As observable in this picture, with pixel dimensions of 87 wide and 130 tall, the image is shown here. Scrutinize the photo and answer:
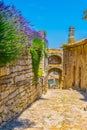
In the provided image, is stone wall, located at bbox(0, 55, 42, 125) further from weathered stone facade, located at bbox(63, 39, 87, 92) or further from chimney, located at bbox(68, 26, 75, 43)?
chimney, located at bbox(68, 26, 75, 43)

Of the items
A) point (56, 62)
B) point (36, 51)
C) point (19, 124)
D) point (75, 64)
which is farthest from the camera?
point (56, 62)

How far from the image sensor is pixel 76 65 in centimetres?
2144

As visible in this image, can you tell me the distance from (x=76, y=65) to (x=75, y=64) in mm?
373

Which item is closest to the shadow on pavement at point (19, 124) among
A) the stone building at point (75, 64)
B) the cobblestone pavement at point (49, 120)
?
the cobblestone pavement at point (49, 120)

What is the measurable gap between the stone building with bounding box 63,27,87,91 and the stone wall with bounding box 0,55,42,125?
9.51 m

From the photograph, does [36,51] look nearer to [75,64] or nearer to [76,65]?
[76,65]

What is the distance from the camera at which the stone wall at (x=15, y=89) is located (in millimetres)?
5730

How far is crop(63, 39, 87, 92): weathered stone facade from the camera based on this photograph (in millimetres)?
18628

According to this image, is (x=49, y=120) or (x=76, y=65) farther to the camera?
(x=76, y=65)

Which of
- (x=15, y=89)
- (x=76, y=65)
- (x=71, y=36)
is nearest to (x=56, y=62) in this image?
(x=71, y=36)

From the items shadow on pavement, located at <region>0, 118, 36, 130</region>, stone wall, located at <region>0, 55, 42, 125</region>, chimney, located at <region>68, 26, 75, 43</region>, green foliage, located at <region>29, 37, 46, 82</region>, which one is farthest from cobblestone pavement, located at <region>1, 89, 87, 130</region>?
chimney, located at <region>68, 26, 75, 43</region>

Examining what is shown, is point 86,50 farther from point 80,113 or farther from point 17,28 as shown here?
point 17,28

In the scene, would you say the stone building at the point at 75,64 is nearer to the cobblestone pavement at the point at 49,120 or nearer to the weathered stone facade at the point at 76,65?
the weathered stone facade at the point at 76,65

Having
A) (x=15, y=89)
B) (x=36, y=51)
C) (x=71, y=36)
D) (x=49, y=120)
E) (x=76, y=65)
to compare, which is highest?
(x=71, y=36)
